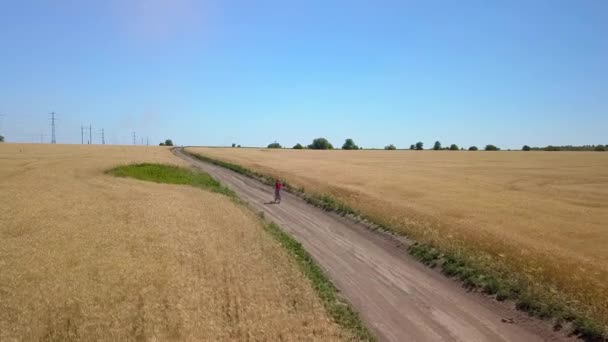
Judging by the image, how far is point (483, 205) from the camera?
31.4 metres

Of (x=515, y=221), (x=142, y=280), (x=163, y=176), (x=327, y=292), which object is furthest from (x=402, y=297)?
(x=163, y=176)

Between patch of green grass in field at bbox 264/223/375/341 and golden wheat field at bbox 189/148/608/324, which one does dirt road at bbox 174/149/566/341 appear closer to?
patch of green grass in field at bbox 264/223/375/341

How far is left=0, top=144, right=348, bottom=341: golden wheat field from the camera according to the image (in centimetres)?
923

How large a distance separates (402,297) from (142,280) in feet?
27.6

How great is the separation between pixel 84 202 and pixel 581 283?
22600 mm

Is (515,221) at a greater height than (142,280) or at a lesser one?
lesser

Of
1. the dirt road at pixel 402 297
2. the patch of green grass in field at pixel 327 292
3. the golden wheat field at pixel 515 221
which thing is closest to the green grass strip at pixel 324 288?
the patch of green grass in field at pixel 327 292

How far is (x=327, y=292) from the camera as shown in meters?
13.5

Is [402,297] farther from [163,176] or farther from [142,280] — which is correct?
[163,176]

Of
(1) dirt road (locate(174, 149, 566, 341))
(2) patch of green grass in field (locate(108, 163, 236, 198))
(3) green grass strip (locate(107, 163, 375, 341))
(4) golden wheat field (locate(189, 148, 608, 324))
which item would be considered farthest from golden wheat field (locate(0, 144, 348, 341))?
(2) patch of green grass in field (locate(108, 163, 236, 198))

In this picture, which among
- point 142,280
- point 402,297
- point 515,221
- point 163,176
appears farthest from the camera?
point 163,176

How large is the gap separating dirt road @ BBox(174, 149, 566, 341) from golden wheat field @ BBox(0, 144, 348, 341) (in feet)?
6.28

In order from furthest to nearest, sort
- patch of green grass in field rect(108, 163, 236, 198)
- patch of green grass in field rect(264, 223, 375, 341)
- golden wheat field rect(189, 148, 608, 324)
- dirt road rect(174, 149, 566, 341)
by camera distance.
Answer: patch of green grass in field rect(108, 163, 236, 198) → golden wheat field rect(189, 148, 608, 324) → dirt road rect(174, 149, 566, 341) → patch of green grass in field rect(264, 223, 375, 341)

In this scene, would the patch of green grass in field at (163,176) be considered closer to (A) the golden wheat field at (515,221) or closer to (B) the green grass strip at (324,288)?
(A) the golden wheat field at (515,221)
